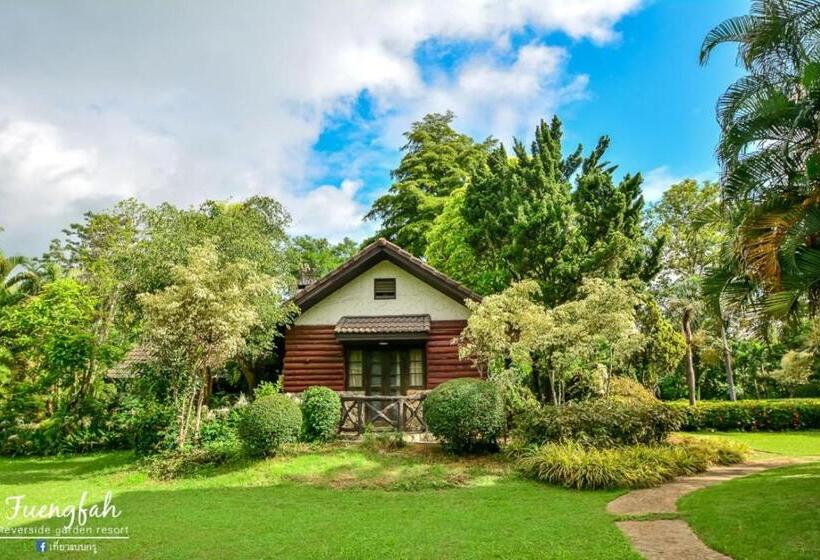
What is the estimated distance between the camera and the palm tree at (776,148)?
8203 millimetres

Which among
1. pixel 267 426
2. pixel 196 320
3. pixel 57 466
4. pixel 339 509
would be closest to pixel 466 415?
pixel 339 509

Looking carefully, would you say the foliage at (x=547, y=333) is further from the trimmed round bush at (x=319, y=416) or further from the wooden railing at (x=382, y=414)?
the trimmed round bush at (x=319, y=416)

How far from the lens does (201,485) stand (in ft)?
35.7

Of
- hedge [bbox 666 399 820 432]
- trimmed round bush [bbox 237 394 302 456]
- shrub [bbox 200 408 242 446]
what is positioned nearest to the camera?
trimmed round bush [bbox 237 394 302 456]

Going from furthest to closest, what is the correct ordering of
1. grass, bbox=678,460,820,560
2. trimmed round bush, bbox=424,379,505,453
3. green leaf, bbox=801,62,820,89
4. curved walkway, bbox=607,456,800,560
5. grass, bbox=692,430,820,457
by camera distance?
grass, bbox=692,430,820,457 → trimmed round bush, bbox=424,379,505,453 → green leaf, bbox=801,62,820,89 → curved walkway, bbox=607,456,800,560 → grass, bbox=678,460,820,560

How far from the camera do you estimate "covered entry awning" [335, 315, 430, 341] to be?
1684 centimetres

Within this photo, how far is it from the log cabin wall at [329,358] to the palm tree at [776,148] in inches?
403

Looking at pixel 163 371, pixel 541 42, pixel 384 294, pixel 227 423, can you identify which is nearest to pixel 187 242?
pixel 163 371

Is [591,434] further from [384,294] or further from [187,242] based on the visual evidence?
[187,242]

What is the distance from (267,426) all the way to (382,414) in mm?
3482

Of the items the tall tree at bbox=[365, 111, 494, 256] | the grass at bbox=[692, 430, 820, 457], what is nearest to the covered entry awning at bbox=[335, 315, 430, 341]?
the grass at bbox=[692, 430, 820, 457]

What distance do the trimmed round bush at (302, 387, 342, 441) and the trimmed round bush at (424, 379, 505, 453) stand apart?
→ 2925mm

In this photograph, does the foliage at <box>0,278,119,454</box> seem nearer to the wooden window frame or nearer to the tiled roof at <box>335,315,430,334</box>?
the tiled roof at <box>335,315,430,334</box>

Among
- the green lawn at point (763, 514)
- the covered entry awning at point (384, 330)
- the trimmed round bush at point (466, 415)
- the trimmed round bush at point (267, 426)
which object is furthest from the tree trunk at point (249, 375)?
the green lawn at point (763, 514)
